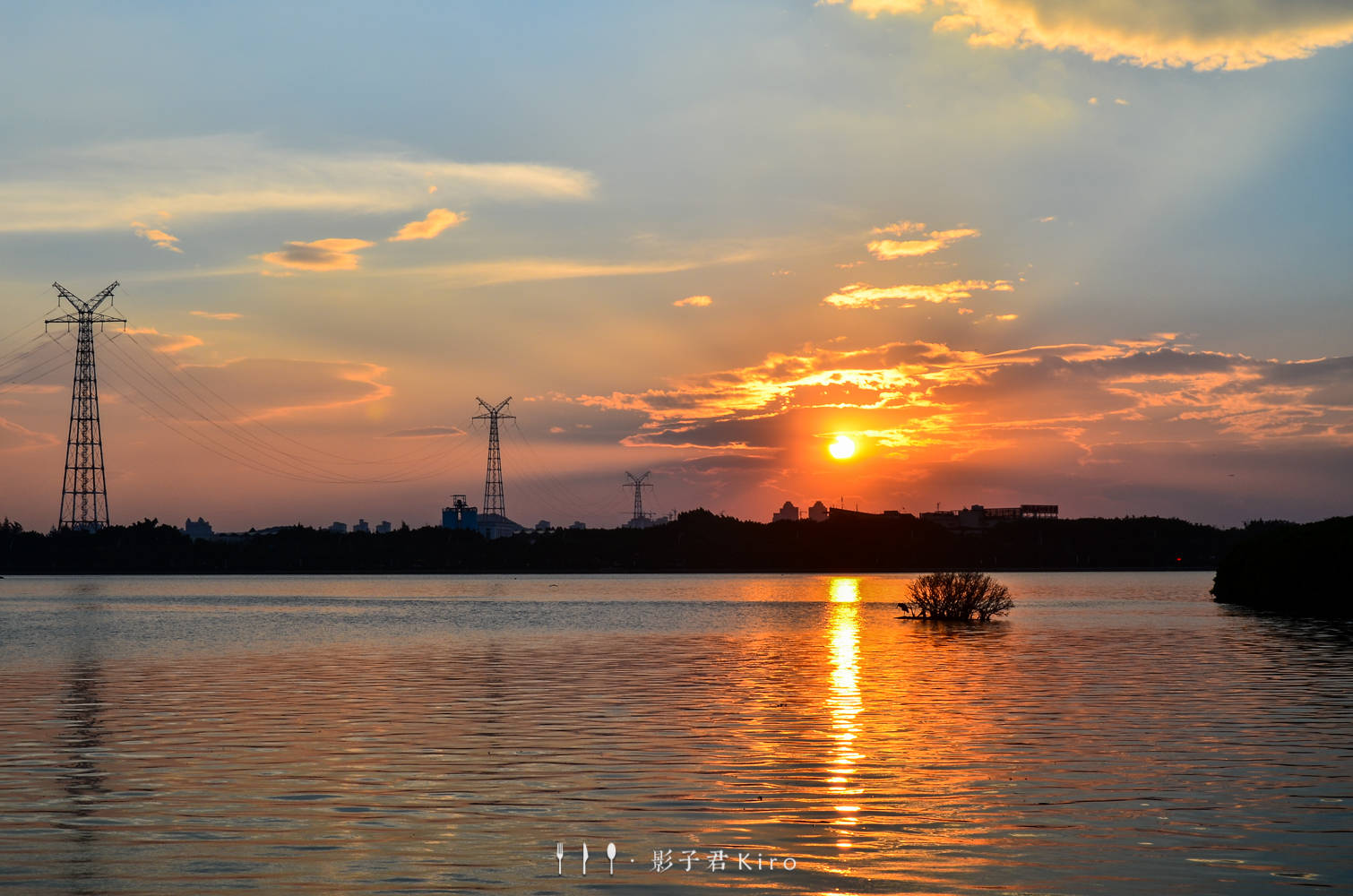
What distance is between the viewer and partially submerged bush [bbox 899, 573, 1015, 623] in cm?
8725

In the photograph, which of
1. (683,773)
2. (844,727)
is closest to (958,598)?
(844,727)

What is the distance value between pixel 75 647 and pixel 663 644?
29811 millimetres

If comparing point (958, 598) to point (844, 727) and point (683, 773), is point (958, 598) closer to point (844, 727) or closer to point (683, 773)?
point (844, 727)

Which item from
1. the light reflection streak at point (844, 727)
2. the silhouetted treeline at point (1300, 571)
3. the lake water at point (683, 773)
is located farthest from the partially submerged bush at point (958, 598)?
the lake water at point (683, 773)

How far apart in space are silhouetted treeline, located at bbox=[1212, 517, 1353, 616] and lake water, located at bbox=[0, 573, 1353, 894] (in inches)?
1668

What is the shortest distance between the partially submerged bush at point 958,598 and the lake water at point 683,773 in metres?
32.2

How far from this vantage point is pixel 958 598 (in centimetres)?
8756

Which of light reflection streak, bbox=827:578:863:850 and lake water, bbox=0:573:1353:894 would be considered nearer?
lake water, bbox=0:573:1353:894

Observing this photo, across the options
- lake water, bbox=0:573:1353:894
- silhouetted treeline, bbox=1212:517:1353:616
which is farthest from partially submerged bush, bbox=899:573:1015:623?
lake water, bbox=0:573:1353:894

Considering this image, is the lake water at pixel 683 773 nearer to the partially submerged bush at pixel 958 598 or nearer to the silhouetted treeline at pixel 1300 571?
the partially submerged bush at pixel 958 598

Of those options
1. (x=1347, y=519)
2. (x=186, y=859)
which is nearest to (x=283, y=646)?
(x=186, y=859)

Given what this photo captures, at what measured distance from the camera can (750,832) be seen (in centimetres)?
1809

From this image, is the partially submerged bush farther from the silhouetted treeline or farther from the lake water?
the lake water

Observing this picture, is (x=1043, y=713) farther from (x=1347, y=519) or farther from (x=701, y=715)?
(x=1347, y=519)
